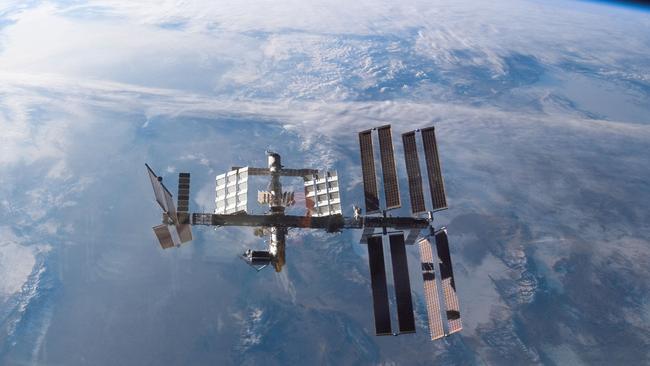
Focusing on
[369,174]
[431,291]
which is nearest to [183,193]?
[369,174]

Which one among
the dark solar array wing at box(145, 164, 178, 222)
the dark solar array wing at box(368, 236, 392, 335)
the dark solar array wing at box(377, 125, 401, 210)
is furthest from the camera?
the dark solar array wing at box(377, 125, 401, 210)

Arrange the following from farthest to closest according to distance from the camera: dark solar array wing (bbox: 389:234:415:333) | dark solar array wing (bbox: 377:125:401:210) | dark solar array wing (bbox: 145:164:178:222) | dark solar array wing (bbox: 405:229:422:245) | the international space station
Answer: dark solar array wing (bbox: 405:229:422:245) → dark solar array wing (bbox: 377:125:401:210) → dark solar array wing (bbox: 389:234:415:333) → the international space station → dark solar array wing (bbox: 145:164:178:222)

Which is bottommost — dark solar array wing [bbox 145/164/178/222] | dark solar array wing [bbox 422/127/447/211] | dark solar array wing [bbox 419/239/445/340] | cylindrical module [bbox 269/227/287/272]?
dark solar array wing [bbox 419/239/445/340]

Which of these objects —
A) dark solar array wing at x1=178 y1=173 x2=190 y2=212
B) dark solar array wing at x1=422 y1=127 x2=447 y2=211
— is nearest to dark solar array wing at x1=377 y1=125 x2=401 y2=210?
dark solar array wing at x1=422 y1=127 x2=447 y2=211

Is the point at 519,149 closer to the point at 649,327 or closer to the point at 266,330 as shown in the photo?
the point at 649,327

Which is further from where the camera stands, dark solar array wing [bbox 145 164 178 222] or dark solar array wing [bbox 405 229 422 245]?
dark solar array wing [bbox 405 229 422 245]

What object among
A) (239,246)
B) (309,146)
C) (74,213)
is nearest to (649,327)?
(239,246)

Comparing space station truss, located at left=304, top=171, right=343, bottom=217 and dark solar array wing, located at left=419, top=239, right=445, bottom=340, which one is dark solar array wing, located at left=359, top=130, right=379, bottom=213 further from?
dark solar array wing, located at left=419, top=239, right=445, bottom=340

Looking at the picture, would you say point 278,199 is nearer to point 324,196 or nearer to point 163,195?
point 324,196

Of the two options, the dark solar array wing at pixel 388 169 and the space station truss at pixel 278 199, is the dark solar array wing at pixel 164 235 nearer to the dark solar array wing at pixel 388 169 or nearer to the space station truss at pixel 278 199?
the space station truss at pixel 278 199
